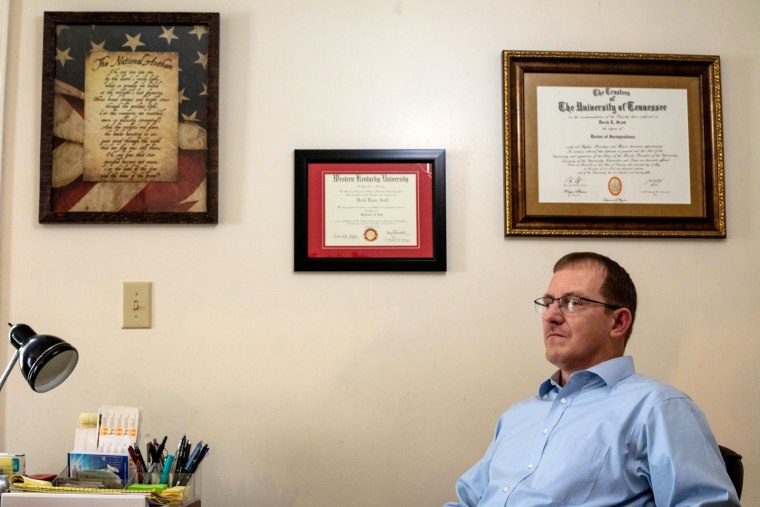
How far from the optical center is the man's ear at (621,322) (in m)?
1.61

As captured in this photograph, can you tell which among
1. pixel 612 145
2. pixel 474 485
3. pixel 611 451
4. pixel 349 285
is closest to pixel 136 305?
pixel 349 285

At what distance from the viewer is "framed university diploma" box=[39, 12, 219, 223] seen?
200cm

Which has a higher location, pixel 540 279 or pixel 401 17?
pixel 401 17

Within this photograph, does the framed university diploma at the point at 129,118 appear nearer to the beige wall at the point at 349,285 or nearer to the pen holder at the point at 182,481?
the beige wall at the point at 349,285

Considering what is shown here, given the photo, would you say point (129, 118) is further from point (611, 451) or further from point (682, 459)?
point (682, 459)

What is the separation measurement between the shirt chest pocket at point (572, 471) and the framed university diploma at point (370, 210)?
65 cm

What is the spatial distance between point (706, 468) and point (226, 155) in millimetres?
1346

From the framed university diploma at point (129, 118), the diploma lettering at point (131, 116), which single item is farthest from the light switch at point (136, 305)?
the diploma lettering at point (131, 116)

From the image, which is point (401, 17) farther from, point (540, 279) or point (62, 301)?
point (62, 301)

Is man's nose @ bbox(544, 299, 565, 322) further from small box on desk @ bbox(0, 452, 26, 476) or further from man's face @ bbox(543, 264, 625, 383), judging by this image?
small box on desk @ bbox(0, 452, 26, 476)

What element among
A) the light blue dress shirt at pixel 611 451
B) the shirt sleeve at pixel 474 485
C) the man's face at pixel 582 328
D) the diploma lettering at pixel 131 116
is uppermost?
the diploma lettering at pixel 131 116

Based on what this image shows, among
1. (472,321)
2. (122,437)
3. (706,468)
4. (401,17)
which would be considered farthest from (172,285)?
(706,468)

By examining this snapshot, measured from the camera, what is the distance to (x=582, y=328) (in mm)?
1593

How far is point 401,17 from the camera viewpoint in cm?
208
